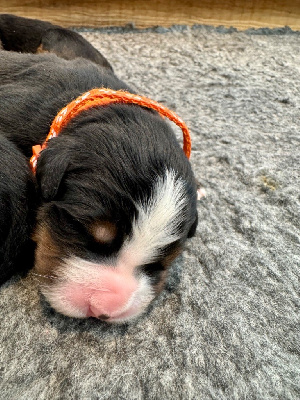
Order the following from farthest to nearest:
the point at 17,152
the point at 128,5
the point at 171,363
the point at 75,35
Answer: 1. the point at 128,5
2. the point at 75,35
3. the point at 17,152
4. the point at 171,363

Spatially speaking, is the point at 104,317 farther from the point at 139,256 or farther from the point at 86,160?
the point at 86,160

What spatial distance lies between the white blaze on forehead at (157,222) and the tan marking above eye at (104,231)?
0.05 metres

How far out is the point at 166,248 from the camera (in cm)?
134

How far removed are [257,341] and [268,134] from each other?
1455mm

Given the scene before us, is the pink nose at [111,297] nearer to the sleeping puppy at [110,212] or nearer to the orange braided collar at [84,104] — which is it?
the sleeping puppy at [110,212]

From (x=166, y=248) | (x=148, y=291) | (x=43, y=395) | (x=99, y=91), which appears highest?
(x=99, y=91)

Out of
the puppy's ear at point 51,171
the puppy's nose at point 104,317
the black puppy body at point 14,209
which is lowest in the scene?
the puppy's nose at point 104,317

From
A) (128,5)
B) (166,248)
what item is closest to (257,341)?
(166,248)

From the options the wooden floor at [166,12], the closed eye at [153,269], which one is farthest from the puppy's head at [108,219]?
the wooden floor at [166,12]

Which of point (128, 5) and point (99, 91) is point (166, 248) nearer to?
point (99, 91)

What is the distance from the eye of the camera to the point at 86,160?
4.35 feet

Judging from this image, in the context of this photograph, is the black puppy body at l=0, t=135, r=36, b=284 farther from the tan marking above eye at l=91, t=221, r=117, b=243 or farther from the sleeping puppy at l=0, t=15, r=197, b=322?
the tan marking above eye at l=91, t=221, r=117, b=243

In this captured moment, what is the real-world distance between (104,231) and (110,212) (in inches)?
2.5

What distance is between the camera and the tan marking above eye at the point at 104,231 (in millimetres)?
1250
